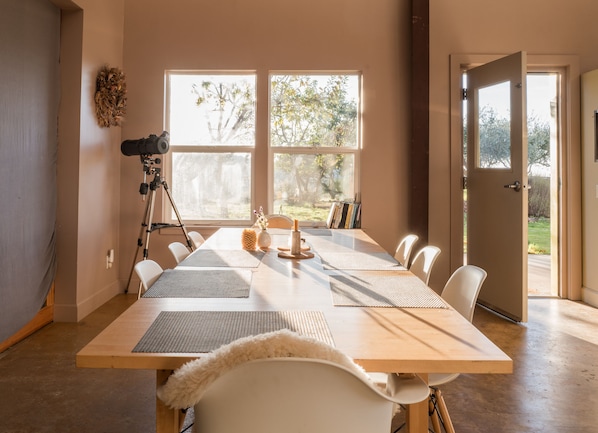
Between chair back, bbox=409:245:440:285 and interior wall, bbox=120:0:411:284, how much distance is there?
2064 millimetres

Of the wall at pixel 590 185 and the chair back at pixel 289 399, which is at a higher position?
the wall at pixel 590 185

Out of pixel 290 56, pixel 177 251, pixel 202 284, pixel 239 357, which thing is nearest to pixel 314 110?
pixel 290 56

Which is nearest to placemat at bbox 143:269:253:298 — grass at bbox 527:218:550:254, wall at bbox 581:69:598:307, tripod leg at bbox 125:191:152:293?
tripod leg at bbox 125:191:152:293

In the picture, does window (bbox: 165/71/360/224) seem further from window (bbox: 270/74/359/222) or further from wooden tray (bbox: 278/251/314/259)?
wooden tray (bbox: 278/251/314/259)

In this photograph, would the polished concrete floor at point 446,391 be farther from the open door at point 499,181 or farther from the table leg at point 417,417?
the table leg at point 417,417

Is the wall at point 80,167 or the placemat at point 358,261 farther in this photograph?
the wall at point 80,167

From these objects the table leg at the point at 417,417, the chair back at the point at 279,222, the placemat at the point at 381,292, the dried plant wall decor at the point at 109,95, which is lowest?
the table leg at the point at 417,417

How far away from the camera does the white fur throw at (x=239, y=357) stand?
32.6 inches

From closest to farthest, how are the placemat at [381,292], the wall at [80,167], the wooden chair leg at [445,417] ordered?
1. the placemat at [381,292]
2. the wooden chair leg at [445,417]
3. the wall at [80,167]

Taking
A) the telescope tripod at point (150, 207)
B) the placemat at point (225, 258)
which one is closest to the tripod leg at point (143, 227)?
the telescope tripod at point (150, 207)

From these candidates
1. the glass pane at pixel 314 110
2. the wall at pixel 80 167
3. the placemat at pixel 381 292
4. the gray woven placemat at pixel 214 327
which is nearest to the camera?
the gray woven placemat at pixel 214 327

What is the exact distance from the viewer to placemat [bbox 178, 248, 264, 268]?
2079mm

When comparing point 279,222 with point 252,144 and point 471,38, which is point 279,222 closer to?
point 252,144

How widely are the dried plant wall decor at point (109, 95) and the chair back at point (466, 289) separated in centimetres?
344
